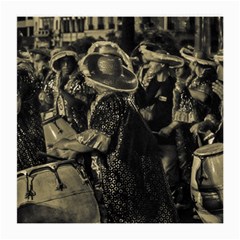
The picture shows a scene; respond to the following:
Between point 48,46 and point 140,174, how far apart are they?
2.61 feet

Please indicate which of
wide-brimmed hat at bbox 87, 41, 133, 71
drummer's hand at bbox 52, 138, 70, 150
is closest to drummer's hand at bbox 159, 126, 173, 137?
wide-brimmed hat at bbox 87, 41, 133, 71

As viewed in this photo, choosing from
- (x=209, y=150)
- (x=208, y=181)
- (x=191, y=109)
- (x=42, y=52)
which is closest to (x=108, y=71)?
(x=42, y=52)

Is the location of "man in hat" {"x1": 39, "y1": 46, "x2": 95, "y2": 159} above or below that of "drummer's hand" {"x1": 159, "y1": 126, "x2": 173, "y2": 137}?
above

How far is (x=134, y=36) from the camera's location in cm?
387

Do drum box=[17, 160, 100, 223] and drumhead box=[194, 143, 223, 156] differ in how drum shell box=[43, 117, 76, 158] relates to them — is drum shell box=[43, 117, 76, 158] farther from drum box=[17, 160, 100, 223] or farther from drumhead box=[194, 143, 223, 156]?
drumhead box=[194, 143, 223, 156]

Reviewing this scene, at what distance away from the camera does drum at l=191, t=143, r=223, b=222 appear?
3.85 m

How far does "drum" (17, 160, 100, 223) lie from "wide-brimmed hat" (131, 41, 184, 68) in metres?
0.65

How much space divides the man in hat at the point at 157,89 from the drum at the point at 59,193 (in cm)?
43

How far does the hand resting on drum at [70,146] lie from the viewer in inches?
151

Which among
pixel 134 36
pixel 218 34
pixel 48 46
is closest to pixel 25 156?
pixel 48 46

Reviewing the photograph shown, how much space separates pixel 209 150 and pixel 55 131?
779 mm

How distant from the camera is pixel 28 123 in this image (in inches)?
154

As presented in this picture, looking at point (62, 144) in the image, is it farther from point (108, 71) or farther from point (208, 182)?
point (208, 182)
